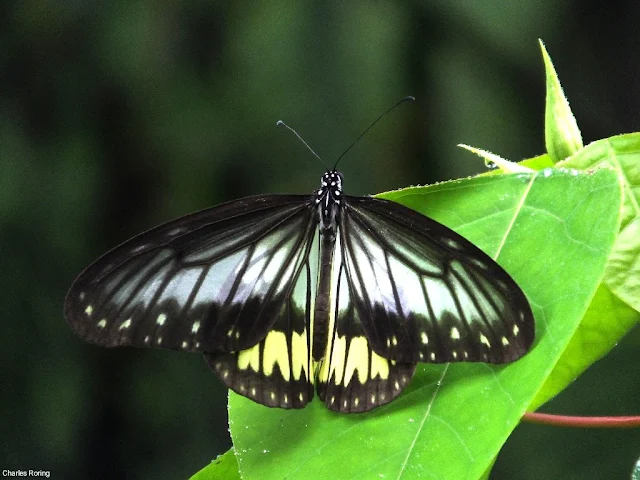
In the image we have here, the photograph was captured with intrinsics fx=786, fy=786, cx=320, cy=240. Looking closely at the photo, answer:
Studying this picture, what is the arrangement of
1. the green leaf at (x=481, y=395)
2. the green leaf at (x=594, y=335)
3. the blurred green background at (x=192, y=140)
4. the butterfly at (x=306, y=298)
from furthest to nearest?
the blurred green background at (x=192, y=140)
the green leaf at (x=594, y=335)
the butterfly at (x=306, y=298)
the green leaf at (x=481, y=395)

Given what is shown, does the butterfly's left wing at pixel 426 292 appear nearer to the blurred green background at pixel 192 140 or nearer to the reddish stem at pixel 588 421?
the reddish stem at pixel 588 421

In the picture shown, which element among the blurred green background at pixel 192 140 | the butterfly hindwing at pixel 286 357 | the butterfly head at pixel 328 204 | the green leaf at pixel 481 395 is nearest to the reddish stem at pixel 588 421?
the green leaf at pixel 481 395

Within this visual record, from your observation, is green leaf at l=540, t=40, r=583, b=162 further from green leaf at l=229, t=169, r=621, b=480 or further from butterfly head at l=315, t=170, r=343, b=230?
butterfly head at l=315, t=170, r=343, b=230

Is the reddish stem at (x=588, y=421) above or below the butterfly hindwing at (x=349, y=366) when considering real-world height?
below

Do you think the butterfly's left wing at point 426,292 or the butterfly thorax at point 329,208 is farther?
the butterfly thorax at point 329,208

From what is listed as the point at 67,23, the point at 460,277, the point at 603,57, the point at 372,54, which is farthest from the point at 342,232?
the point at 603,57

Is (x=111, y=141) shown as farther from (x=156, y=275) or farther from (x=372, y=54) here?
(x=156, y=275)

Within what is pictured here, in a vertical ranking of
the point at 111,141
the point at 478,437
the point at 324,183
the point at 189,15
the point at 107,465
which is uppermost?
the point at 189,15
